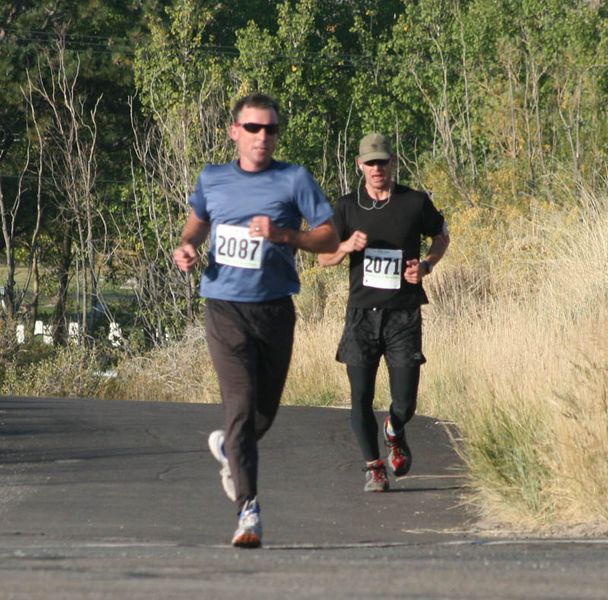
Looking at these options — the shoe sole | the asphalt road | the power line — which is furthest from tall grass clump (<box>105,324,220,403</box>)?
the power line

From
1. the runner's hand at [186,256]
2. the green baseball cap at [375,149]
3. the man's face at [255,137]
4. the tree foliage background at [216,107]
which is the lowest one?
the tree foliage background at [216,107]

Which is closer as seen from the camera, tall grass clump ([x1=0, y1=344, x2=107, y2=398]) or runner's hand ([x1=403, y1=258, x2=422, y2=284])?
runner's hand ([x1=403, y1=258, x2=422, y2=284])

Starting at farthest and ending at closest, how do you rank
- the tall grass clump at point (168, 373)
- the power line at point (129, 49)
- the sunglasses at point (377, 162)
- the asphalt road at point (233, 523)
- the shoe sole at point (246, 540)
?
the power line at point (129, 49), the tall grass clump at point (168, 373), the sunglasses at point (377, 162), the shoe sole at point (246, 540), the asphalt road at point (233, 523)

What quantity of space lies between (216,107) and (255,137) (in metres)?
25.8

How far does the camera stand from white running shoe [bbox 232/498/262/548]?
7.28 m

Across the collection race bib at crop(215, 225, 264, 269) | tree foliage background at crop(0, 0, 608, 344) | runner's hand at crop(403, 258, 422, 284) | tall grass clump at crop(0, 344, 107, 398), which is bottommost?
tall grass clump at crop(0, 344, 107, 398)

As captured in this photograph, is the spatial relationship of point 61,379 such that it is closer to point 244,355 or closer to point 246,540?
point 244,355

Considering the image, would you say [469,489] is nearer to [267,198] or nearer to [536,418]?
[536,418]

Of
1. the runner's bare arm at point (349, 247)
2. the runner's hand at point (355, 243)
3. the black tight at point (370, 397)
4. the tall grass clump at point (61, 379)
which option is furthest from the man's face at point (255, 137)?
the tall grass clump at point (61, 379)

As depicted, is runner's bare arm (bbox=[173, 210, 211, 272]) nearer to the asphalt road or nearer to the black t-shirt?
the asphalt road

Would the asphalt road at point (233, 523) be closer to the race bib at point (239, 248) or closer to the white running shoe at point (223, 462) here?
the white running shoe at point (223, 462)

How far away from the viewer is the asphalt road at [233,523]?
19.3 feet

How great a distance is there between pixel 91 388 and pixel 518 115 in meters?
8.38

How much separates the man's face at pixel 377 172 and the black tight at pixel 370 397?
105cm
